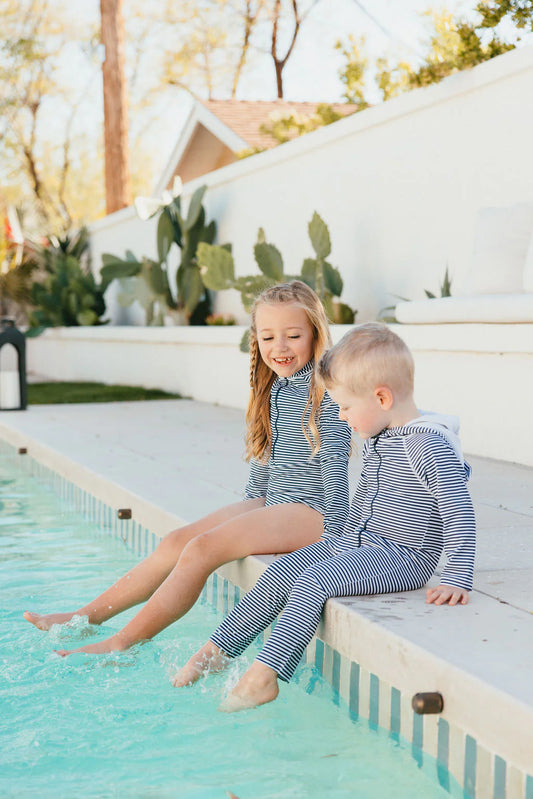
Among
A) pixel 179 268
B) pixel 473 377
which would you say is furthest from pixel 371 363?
pixel 179 268

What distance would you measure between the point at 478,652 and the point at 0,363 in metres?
8.26

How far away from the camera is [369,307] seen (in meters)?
9.11

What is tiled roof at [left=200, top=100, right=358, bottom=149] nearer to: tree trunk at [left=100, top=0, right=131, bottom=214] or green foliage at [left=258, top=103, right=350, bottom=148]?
green foliage at [left=258, top=103, right=350, bottom=148]

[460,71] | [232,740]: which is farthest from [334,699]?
[460,71]

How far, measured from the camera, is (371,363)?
9.40ft

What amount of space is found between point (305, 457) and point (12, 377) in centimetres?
670

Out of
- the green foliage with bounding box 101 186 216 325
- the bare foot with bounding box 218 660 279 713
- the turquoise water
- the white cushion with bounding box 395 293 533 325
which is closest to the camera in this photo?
the turquoise water

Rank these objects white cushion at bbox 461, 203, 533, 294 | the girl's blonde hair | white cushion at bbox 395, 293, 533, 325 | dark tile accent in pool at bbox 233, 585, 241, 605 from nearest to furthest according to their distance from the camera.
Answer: the girl's blonde hair, dark tile accent in pool at bbox 233, 585, 241, 605, white cushion at bbox 395, 293, 533, 325, white cushion at bbox 461, 203, 533, 294

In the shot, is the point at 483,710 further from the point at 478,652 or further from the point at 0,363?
the point at 0,363

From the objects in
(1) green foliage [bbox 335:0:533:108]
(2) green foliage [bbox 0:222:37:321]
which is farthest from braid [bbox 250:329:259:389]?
(2) green foliage [bbox 0:222:37:321]

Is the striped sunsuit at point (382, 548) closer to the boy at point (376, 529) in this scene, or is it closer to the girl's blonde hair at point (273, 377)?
the boy at point (376, 529)

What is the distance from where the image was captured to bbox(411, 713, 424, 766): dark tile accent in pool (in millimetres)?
2467

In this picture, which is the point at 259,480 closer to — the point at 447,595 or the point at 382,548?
the point at 382,548

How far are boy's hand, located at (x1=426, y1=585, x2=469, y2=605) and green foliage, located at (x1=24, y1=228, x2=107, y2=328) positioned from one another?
12.6 m
